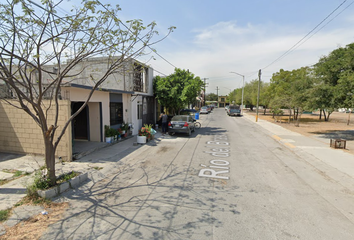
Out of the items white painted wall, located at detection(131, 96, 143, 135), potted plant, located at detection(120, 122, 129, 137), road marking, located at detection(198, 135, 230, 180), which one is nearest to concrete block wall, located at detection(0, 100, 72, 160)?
potted plant, located at detection(120, 122, 129, 137)

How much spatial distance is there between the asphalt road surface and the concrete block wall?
7.56 ft

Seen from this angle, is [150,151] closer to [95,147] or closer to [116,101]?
[95,147]

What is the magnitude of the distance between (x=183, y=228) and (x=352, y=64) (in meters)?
14.3

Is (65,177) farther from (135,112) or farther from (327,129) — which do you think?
(327,129)

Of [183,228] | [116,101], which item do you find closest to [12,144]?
[116,101]

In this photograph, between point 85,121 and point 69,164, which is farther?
point 85,121

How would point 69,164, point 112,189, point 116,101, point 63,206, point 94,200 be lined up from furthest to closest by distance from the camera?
point 116,101 → point 69,164 → point 112,189 → point 94,200 → point 63,206

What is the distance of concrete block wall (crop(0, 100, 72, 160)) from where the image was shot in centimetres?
737

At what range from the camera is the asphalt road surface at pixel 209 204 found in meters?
3.40

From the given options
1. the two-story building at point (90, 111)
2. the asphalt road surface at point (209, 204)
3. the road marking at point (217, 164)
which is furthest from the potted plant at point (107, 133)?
the road marking at point (217, 164)

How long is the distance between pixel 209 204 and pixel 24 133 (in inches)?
309

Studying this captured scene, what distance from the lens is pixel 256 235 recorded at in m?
3.30

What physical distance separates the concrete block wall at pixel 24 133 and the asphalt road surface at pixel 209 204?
7.56 ft

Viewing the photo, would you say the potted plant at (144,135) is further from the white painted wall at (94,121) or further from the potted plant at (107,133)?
the white painted wall at (94,121)
